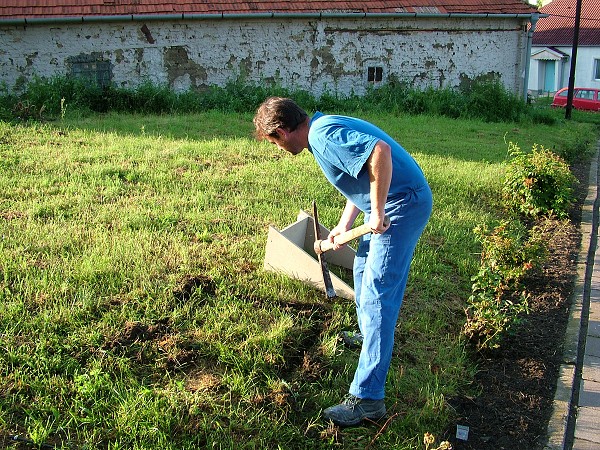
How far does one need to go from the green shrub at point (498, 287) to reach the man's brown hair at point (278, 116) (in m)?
2.19

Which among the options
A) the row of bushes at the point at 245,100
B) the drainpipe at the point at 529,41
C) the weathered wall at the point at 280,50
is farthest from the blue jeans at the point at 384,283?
the drainpipe at the point at 529,41

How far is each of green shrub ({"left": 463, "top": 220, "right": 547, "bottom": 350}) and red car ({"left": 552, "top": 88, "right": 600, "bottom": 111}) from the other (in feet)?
72.7

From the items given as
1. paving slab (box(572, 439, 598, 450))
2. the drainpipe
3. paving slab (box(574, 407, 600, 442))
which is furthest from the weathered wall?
paving slab (box(572, 439, 598, 450))

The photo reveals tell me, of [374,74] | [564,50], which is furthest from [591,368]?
[564,50]

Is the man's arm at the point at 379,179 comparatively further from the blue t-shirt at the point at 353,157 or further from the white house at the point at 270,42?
the white house at the point at 270,42

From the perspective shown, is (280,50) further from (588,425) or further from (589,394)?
(588,425)

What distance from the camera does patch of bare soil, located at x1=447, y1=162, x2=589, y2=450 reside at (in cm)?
363

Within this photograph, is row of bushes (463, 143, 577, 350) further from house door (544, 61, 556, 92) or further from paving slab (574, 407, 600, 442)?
house door (544, 61, 556, 92)

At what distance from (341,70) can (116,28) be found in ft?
18.7

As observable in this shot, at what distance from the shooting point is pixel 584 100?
26.3 meters

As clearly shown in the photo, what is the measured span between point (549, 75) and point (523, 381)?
3657 centimetres

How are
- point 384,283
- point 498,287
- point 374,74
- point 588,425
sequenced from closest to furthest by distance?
point 384,283
point 588,425
point 498,287
point 374,74

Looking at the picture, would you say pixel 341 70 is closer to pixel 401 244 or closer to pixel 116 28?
pixel 116 28

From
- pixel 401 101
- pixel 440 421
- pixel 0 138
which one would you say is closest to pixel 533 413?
pixel 440 421
